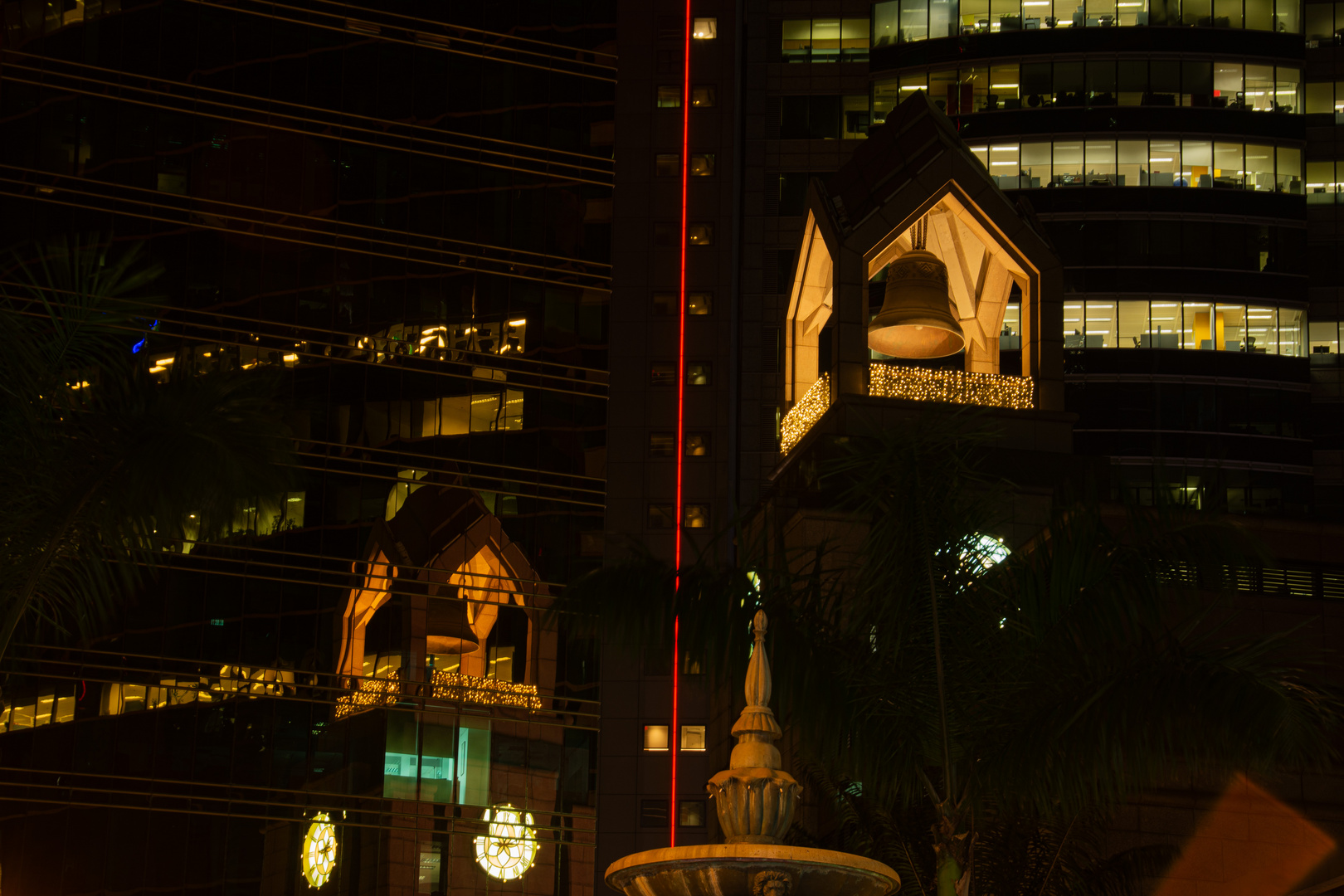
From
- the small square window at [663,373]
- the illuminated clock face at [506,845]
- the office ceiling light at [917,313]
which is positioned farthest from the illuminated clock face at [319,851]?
the office ceiling light at [917,313]

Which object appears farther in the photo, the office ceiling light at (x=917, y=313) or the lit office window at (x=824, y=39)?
the lit office window at (x=824, y=39)

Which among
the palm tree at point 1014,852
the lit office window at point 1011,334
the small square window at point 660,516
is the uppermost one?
the lit office window at point 1011,334

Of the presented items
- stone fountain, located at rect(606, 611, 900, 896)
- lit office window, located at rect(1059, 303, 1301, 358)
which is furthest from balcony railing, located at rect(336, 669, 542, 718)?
stone fountain, located at rect(606, 611, 900, 896)

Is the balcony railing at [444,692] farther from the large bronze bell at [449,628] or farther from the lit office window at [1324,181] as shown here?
the lit office window at [1324,181]

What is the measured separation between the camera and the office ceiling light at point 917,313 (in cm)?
2306

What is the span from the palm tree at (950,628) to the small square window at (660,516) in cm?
3553

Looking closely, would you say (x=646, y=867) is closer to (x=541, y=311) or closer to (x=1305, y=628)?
(x=1305, y=628)

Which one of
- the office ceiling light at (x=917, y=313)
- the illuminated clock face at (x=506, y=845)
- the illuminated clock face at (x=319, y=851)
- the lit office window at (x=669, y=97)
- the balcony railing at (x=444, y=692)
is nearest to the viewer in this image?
the office ceiling light at (x=917, y=313)

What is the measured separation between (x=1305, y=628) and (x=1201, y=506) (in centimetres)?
992

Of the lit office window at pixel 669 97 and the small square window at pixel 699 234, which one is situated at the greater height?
the lit office window at pixel 669 97

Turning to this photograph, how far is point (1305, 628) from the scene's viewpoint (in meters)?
24.2

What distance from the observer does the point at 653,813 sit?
4809cm

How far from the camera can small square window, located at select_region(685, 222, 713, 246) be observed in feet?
178

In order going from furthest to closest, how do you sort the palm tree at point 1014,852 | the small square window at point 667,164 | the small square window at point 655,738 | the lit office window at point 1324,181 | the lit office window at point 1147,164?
the lit office window at point 1324,181, the lit office window at point 1147,164, the small square window at point 667,164, the small square window at point 655,738, the palm tree at point 1014,852
